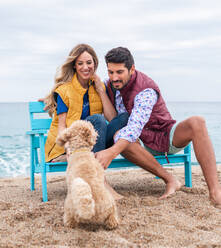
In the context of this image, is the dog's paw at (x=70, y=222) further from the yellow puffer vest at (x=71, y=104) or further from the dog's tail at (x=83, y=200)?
the yellow puffer vest at (x=71, y=104)

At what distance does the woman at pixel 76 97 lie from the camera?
12.8 feet

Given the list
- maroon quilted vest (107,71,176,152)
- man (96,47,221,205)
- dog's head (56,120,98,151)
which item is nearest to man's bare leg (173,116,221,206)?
man (96,47,221,205)

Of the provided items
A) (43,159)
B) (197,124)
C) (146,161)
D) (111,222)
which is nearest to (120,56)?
(197,124)

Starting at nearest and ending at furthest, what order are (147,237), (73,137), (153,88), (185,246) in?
(185,246) < (147,237) < (73,137) < (153,88)

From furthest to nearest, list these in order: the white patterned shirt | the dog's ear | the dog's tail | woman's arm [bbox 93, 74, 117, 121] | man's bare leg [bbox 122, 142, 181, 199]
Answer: woman's arm [bbox 93, 74, 117, 121] → man's bare leg [bbox 122, 142, 181, 199] → the white patterned shirt → the dog's ear → the dog's tail

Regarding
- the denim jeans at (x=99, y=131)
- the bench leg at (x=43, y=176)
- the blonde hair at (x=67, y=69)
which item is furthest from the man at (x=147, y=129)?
the bench leg at (x=43, y=176)

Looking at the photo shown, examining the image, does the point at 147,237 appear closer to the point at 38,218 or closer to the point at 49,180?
the point at 38,218

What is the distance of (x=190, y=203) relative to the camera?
3467mm

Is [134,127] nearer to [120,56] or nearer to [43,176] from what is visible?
[120,56]

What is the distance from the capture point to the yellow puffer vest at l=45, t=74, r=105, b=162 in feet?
12.8

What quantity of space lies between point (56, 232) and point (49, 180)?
10.4ft

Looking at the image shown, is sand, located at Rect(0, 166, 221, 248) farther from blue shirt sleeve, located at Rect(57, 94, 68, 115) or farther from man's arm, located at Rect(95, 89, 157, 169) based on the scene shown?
blue shirt sleeve, located at Rect(57, 94, 68, 115)

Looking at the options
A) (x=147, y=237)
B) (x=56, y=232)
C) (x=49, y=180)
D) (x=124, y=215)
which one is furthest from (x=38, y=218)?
(x=49, y=180)

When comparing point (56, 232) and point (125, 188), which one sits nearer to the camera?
point (56, 232)
